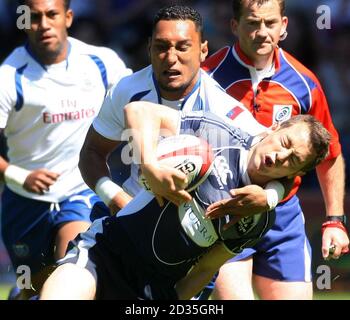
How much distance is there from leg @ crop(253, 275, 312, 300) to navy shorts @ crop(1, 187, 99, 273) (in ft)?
4.47

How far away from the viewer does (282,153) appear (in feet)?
15.8

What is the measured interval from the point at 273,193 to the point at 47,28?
279 cm

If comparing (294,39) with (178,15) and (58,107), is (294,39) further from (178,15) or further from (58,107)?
(178,15)

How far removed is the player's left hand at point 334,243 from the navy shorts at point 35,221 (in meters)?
1.70

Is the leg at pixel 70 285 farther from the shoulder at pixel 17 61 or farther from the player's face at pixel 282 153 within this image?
the shoulder at pixel 17 61

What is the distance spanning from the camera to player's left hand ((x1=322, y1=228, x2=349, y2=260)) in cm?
608

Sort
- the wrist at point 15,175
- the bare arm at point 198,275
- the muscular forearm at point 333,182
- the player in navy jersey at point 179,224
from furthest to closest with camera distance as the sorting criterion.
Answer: the wrist at point 15,175, the muscular forearm at point 333,182, the bare arm at point 198,275, the player in navy jersey at point 179,224

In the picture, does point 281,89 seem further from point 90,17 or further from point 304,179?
point 90,17

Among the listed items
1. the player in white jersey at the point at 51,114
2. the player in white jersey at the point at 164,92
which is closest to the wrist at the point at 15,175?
the player in white jersey at the point at 51,114

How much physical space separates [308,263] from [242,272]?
1.52 feet

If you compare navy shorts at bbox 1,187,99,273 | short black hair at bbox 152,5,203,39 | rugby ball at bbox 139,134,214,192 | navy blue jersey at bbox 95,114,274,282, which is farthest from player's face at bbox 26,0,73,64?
rugby ball at bbox 139,134,214,192

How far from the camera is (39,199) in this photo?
24.4 ft

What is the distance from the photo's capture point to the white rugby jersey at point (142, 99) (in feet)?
18.5
